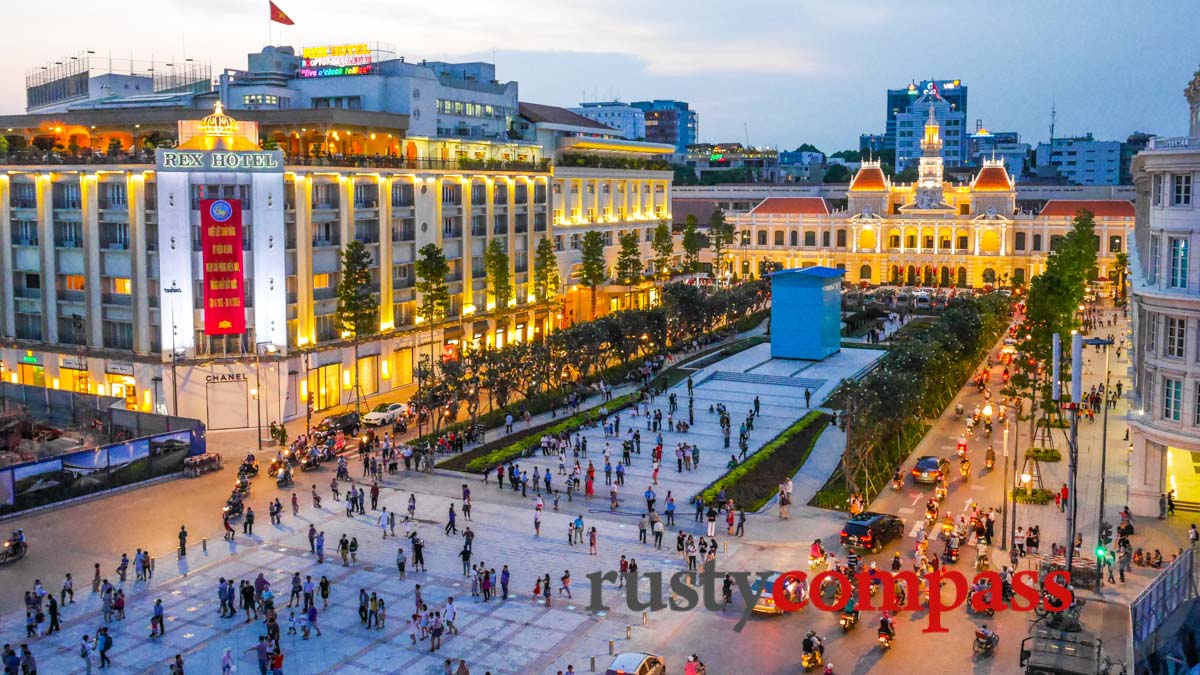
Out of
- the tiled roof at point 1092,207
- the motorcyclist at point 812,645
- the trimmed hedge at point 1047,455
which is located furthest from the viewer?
the tiled roof at point 1092,207

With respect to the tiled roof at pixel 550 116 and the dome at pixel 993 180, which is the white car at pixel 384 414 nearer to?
the tiled roof at pixel 550 116

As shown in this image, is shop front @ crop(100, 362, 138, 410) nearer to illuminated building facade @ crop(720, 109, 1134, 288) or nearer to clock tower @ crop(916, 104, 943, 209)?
illuminated building facade @ crop(720, 109, 1134, 288)

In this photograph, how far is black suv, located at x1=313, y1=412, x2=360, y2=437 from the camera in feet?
211

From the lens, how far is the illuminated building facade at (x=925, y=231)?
144 m

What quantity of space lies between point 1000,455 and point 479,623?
34.6m

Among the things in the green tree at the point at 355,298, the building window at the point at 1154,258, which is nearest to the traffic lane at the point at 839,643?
the building window at the point at 1154,258

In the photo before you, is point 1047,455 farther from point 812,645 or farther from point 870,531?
point 812,645

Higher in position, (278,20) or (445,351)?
(278,20)

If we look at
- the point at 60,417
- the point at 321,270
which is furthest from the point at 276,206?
the point at 60,417

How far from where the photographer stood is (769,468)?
57.8 meters

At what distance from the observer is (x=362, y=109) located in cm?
9106

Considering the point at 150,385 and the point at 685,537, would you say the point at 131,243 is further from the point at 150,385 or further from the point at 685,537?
the point at 685,537

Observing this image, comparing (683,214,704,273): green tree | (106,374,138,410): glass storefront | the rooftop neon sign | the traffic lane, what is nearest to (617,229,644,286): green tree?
(683,214,704,273): green tree

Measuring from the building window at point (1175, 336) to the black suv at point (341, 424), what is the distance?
141 ft
